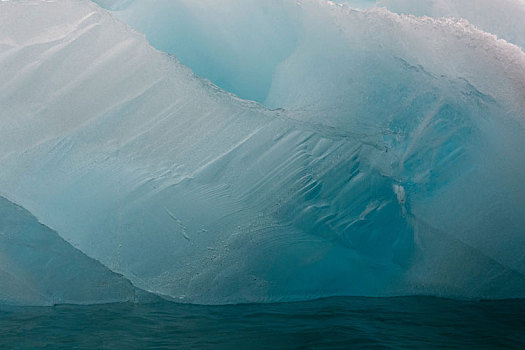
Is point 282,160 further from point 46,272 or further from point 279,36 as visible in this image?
point 46,272

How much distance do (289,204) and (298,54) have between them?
1058 mm

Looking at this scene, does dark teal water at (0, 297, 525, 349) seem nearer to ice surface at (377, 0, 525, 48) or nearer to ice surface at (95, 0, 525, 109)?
ice surface at (95, 0, 525, 109)

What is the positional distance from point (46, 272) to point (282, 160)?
170 centimetres

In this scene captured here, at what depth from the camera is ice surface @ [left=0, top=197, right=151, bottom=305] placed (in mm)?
3350

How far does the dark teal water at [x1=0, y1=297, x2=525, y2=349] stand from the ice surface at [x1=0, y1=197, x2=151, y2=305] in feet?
0.33

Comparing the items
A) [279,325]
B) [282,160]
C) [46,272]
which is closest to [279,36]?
[282,160]

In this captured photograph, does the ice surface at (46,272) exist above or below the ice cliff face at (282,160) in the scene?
below

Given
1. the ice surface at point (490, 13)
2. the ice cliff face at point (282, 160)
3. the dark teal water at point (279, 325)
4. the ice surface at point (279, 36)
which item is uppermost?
the ice surface at point (490, 13)

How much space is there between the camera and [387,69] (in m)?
3.46

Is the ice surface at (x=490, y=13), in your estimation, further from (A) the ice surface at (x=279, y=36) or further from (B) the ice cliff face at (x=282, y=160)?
(B) the ice cliff face at (x=282, y=160)

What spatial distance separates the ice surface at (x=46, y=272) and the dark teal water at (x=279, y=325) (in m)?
0.10

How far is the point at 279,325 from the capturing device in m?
2.96

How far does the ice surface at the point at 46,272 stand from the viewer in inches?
132

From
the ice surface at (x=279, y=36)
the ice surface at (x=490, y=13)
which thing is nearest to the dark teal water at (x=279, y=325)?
the ice surface at (x=279, y=36)
